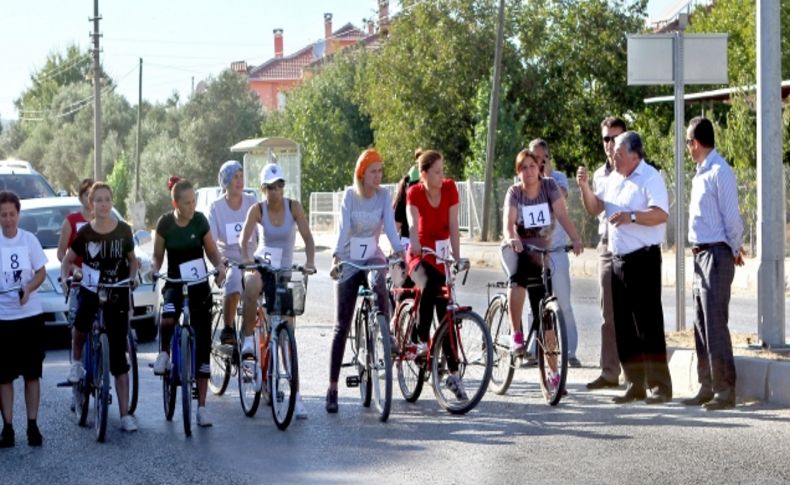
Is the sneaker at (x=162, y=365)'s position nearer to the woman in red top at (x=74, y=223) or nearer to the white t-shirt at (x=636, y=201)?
the woman in red top at (x=74, y=223)

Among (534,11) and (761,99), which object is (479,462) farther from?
(534,11)

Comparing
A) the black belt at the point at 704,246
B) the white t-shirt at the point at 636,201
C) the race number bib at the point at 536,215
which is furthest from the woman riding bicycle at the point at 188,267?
the black belt at the point at 704,246

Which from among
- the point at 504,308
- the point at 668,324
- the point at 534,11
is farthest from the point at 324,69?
the point at 504,308

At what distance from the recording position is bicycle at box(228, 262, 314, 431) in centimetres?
1085

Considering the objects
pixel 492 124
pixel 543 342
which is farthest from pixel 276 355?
pixel 492 124

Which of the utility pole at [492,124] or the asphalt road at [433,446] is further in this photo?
the utility pole at [492,124]

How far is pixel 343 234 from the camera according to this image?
38.1 ft

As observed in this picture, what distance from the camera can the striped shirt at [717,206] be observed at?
11.1m

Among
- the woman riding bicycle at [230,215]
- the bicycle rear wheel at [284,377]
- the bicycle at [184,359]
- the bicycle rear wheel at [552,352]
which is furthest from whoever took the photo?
the woman riding bicycle at [230,215]

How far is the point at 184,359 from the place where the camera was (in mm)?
10938

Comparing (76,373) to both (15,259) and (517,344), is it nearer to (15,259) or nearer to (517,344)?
(15,259)

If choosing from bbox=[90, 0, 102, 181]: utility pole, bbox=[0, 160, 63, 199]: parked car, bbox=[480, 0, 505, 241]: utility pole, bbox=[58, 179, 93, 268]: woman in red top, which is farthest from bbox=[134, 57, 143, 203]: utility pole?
bbox=[58, 179, 93, 268]: woman in red top

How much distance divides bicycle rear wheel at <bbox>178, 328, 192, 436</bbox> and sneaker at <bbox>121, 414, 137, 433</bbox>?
1.24 ft

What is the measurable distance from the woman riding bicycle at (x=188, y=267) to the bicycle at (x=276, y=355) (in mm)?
347
